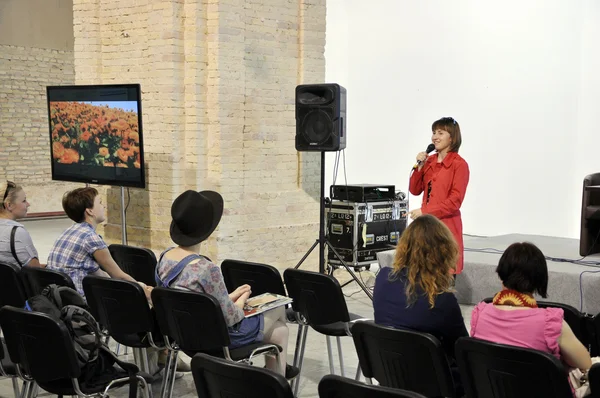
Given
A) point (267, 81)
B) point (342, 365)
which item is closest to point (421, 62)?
point (267, 81)

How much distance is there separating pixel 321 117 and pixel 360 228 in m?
1.28

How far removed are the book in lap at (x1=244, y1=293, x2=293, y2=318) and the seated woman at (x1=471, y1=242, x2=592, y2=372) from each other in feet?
3.84

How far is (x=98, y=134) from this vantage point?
→ 7.73 metres

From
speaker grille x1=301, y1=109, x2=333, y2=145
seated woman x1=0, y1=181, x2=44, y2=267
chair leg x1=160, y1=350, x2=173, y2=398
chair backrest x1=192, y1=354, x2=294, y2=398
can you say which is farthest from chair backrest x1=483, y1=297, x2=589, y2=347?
speaker grille x1=301, y1=109, x2=333, y2=145

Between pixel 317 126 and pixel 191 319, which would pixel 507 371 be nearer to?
pixel 191 319

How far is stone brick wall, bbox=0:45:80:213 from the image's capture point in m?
13.1

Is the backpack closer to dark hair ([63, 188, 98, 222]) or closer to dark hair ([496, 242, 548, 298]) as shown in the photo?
dark hair ([63, 188, 98, 222])

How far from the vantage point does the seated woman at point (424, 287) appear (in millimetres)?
3209

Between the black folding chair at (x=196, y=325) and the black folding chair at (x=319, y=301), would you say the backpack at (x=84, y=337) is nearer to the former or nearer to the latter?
the black folding chair at (x=196, y=325)

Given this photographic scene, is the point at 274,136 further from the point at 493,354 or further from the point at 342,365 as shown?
the point at 493,354

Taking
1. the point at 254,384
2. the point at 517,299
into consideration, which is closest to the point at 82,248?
the point at 254,384

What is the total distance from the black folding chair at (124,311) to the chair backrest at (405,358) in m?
1.23

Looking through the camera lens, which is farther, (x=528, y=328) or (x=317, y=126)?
(x=317, y=126)

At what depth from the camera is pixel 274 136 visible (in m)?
8.45
